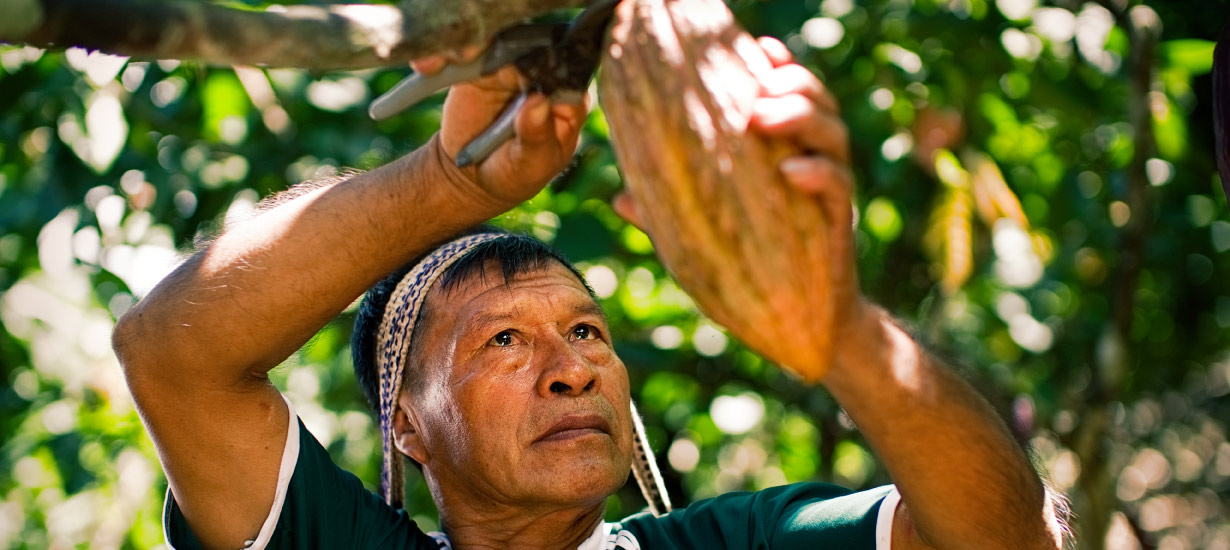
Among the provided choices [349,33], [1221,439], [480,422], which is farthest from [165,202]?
[1221,439]

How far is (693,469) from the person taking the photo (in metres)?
3.50

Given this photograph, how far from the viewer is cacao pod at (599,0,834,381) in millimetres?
938

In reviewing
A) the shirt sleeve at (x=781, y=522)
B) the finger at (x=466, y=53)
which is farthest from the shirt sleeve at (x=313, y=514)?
the finger at (x=466, y=53)

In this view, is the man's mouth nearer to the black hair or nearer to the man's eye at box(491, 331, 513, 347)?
the man's eye at box(491, 331, 513, 347)

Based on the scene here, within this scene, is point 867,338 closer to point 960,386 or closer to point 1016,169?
point 960,386

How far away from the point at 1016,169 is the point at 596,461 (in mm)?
1811

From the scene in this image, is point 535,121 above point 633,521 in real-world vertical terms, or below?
above

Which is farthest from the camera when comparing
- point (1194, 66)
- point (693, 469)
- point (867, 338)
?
point (693, 469)

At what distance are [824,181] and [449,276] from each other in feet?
3.72

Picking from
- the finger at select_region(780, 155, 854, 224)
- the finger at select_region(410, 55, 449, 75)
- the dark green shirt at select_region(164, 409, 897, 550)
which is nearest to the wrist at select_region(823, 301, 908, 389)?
the finger at select_region(780, 155, 854, 224)

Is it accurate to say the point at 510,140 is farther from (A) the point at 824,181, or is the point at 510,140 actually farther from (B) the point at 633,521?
(B) the point at 633,521

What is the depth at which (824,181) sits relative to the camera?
965 millimetres

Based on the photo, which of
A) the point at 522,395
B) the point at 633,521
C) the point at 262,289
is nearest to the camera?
the point at 262,289

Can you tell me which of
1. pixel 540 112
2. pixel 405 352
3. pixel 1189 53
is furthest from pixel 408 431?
pixel 1189 53
